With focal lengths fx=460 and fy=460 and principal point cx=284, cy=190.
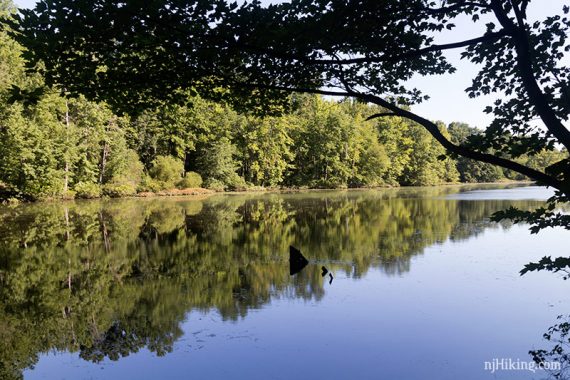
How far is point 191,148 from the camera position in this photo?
5200 cm

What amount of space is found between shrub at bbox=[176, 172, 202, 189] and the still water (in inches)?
1195

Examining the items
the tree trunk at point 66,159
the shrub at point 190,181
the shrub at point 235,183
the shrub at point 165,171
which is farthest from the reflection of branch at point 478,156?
the shrub at point 235,183

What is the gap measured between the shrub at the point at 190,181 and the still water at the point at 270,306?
99.6 feet

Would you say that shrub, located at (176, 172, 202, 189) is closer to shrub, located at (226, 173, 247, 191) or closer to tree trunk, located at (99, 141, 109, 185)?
shrub, located at (226, 173, 247, 191)

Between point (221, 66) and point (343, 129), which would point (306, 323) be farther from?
point (343, 129)

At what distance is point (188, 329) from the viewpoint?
7.88 meters

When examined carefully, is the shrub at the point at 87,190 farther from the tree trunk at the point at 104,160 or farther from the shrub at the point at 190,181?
the shrub at the point at 190,181

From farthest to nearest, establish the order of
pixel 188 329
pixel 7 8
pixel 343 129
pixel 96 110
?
pixel 343 129
pixel 7 8
pixel 96 110
pixel 188 329

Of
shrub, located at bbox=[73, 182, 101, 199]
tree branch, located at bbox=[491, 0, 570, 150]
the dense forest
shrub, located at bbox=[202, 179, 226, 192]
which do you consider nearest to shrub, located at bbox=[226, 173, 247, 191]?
the dense forest

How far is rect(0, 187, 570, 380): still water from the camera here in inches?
261

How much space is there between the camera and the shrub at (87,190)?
3761 centimetres

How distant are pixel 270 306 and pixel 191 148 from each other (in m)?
44.7

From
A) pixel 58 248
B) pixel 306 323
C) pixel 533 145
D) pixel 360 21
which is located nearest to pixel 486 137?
pixel 533 145

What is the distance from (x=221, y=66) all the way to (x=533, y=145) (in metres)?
3.73
